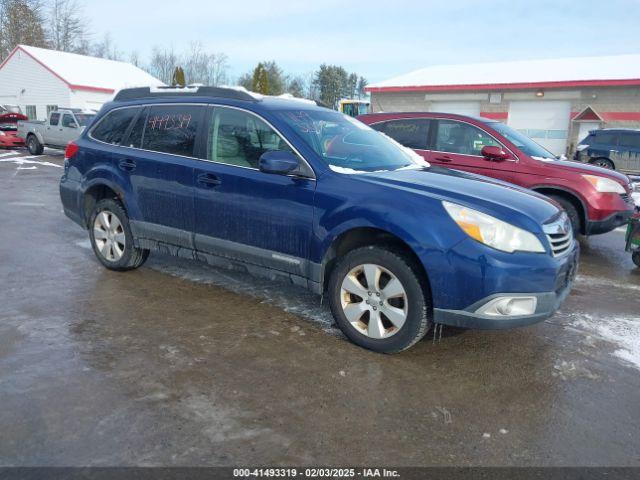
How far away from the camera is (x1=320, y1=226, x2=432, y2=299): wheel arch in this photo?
3.48 meters

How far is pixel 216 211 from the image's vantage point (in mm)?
4375

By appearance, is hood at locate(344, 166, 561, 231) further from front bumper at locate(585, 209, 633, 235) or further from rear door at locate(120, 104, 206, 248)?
front bumper at locate(585, 209, 633, 235)

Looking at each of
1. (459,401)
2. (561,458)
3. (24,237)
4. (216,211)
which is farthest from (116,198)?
(561,458)

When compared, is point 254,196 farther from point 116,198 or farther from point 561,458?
point 561,458

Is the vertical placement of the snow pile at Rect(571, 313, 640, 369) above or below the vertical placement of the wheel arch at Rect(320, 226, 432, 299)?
below

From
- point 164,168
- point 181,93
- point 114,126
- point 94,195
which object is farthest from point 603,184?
point 94,195

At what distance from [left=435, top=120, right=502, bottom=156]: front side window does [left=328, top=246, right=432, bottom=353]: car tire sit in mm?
4134

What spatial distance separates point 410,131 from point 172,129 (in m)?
3.96

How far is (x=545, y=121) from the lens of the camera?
27203 mm

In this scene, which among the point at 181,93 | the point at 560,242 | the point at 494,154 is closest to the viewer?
the point at 560,242

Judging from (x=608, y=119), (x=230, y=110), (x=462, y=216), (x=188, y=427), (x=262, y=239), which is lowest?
(x=188, y=427)

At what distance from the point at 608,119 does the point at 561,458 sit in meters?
27.4

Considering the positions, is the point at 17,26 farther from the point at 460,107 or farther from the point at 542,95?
the point at 542,95

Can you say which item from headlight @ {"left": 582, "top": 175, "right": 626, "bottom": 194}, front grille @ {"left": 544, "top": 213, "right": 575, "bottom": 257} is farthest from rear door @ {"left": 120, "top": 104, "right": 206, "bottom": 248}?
headlight @ {"left": 582, "top": 175, "right": 626, "bottom": 194}
